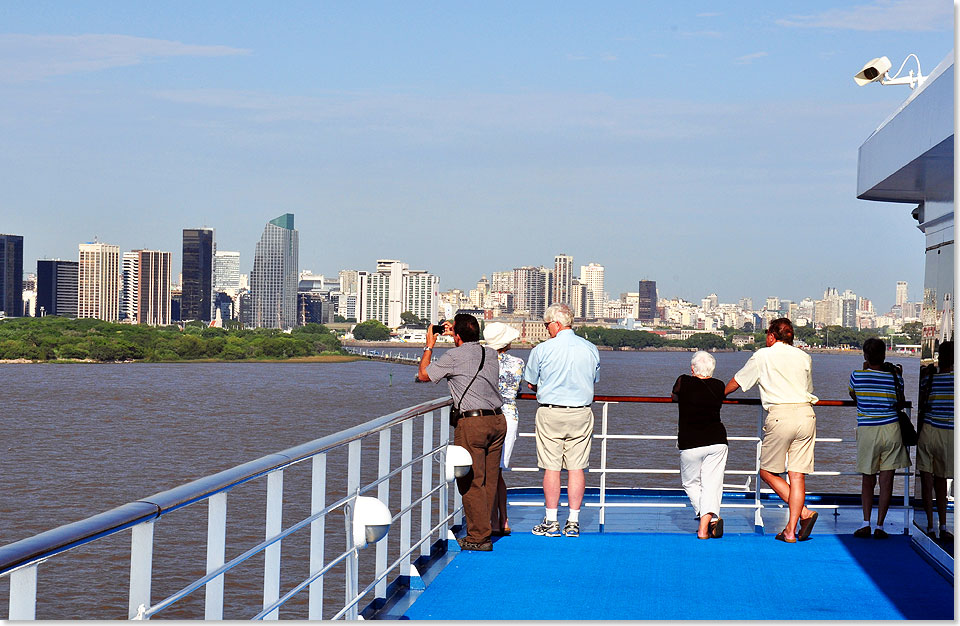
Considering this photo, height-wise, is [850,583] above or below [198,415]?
above

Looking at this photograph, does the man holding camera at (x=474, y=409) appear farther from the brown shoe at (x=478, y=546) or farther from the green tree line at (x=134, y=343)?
the green tree line at (x=134, y=343)

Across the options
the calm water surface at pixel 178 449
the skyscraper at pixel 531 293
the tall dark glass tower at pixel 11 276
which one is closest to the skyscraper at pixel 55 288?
the tall dark glass tower at pixel 11 276

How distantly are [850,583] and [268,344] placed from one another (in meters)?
122

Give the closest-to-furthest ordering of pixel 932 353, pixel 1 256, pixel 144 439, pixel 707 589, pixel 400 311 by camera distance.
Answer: pixel 707 589, pixel 932 353, pixel 144 439, pixel 1 256, pixel 400 311

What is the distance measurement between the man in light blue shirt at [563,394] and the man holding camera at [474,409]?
359 millimetres

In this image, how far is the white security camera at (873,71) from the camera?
539 cm

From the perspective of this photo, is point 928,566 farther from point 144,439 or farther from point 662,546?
point 144,439

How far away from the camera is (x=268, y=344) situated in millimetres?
123938

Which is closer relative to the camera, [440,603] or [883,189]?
[440,603]

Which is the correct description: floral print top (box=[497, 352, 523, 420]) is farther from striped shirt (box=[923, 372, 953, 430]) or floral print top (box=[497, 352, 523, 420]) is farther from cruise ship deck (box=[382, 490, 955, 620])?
striped shirt (box=[923, 372, 953, 430])

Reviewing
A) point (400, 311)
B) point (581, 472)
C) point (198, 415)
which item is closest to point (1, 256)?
point (400, 311)

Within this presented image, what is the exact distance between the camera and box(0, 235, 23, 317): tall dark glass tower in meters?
170

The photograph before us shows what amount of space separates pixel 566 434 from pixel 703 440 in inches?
30.6

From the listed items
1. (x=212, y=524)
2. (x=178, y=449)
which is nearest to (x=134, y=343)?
(x=178, y=449)
